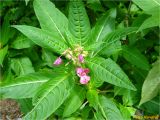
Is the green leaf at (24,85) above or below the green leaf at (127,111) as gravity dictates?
above

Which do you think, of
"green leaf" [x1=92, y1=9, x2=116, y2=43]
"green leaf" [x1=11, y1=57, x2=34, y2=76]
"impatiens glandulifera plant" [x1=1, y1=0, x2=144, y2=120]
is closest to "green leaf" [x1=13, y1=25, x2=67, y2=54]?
"impatiens glandulifera plant" [x1=1, y1=0, x2=144, y2=120]

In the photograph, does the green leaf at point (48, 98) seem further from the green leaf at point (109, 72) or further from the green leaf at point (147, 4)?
the green leaf at point (147, 4)

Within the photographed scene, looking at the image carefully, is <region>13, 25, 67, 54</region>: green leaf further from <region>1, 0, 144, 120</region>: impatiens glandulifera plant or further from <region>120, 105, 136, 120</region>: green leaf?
<region>120, 105, 136, 120</region>: green leaf

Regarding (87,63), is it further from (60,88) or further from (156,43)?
(156,43)

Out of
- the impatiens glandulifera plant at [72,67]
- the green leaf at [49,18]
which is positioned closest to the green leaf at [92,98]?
the impatiens glandulifera plant at [72,67]

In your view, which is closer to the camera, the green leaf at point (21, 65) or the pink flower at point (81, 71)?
the pink flower at point (81, 71)

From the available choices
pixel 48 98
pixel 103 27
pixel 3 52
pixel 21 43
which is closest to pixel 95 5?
pixel 103 27

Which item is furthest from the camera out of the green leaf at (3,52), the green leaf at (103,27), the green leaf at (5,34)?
the green leaf at (5,34)
